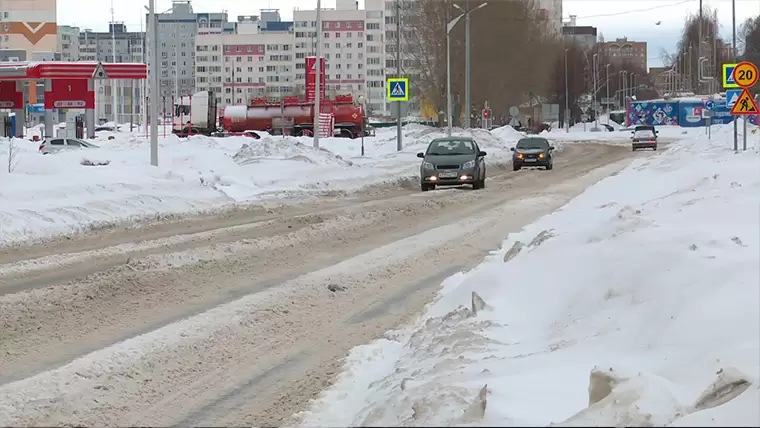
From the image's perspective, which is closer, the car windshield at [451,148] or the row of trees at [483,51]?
the car windshield at [451,148]

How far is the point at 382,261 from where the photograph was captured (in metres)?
15.0

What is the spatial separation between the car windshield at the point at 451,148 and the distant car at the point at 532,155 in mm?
11206

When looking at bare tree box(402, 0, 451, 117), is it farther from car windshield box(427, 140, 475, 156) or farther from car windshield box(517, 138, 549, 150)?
car windshield box(427, 140, 475, 156)

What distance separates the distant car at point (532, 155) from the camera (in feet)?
141

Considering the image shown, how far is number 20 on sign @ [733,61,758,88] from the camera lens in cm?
2909

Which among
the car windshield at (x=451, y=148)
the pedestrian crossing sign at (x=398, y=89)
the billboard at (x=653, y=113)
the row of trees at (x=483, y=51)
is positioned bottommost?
the car windshield at (x=451, y=148)

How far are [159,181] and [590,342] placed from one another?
67.7ft

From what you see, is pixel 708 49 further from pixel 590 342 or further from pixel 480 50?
pixel 590 342

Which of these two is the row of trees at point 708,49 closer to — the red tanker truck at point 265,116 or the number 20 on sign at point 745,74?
the red tanker truck at point 265,116

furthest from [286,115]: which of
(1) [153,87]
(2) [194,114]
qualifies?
(1) [153,87]

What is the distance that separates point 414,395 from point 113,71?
54084 millimetres

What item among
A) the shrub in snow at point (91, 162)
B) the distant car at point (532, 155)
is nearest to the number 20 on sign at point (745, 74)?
the distant car at point (532, 155)

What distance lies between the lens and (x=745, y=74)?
29.2 m

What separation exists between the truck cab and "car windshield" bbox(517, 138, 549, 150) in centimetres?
4147
